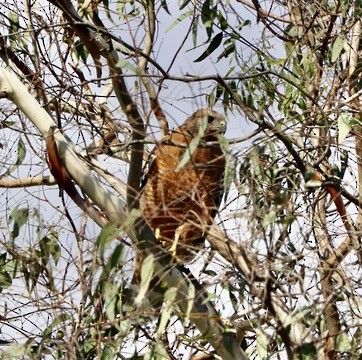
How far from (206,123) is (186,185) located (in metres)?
0.28

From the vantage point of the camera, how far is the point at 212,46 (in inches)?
158

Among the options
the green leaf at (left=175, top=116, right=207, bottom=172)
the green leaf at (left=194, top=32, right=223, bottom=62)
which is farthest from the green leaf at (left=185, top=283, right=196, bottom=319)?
the green leaf at (left=194, top=32, right=223, bottom=62)

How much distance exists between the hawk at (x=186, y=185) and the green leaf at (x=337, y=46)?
1.58ft

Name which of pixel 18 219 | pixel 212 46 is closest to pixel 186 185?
pixel 18 219

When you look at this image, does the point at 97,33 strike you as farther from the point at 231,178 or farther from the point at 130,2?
the point at 130,2

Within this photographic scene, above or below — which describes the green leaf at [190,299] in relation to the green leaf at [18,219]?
below

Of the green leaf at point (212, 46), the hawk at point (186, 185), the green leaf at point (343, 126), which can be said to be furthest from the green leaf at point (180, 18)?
the green leaf at point (343, 126)

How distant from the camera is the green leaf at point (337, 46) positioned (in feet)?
12.0

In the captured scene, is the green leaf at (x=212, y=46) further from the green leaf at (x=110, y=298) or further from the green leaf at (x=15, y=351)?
the green leaf at (x=15, y=351)

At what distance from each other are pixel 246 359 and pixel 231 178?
0.68m

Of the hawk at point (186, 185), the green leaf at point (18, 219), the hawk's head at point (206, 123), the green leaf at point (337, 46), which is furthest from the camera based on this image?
the green leaf at point (337, 46)

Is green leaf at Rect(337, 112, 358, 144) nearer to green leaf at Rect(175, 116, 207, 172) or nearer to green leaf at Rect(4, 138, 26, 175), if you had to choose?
green leaf at Rect(175, 116, 207, 172)

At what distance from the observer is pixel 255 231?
2.63 m

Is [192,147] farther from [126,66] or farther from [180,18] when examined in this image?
[180,18]
